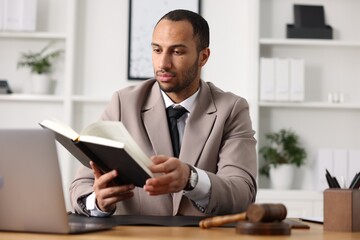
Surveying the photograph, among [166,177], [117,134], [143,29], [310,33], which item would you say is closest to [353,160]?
[310,33]

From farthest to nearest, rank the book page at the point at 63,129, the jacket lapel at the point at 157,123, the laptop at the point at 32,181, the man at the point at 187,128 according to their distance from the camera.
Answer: the jacket lapel at the point at 157,123, the man at the point at 187,128, the book page at the point at 63,129, the laptop at the point at 32,181

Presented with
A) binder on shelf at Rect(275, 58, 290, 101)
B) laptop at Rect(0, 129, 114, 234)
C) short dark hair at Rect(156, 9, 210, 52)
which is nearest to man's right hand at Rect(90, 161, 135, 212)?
laptop at Rect(0, 129, 114, 234)

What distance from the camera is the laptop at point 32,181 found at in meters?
1.38

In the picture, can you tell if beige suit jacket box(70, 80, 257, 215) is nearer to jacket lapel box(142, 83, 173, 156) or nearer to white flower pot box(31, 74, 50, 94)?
jacket lapel box(142, 83, 173, 156)

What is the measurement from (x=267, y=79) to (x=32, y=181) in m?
2.91

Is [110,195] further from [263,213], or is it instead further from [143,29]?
[143,29]

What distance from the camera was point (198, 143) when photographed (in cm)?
221

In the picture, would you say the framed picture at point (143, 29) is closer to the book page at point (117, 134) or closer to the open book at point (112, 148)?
the open book at point (112, 148)

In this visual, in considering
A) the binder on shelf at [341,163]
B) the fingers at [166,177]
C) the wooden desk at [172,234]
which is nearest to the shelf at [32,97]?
the binder on shelf at [341,163]

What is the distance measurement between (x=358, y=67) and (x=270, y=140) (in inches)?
29.3

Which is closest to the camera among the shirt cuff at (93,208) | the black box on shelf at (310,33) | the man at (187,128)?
the shirt cuff at (93,208)

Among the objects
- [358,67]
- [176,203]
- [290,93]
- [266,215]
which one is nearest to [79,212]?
[176,203]

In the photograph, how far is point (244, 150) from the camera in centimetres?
225

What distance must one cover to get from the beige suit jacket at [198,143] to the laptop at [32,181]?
0.59 meters
